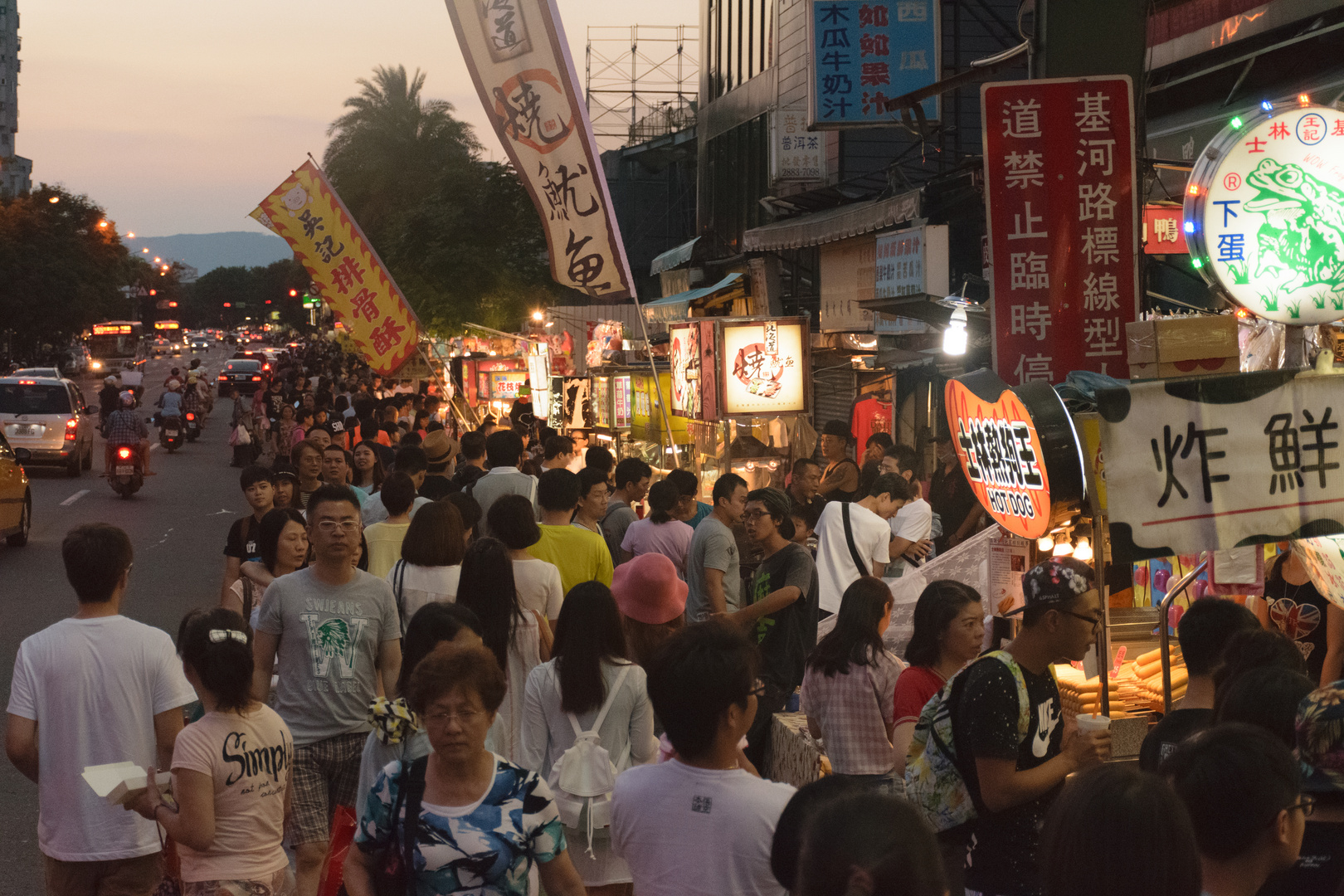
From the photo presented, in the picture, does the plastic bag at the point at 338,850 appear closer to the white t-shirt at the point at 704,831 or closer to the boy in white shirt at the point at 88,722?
the boy in white shirt at the point at 88,722

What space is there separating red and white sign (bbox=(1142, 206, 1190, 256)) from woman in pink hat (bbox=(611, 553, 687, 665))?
629cm

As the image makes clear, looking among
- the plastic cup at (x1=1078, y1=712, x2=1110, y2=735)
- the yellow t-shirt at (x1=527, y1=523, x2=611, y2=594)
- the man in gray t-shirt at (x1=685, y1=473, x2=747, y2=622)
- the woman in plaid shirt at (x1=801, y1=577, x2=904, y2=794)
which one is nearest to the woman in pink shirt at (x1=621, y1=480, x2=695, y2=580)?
the man in gray t-shirt at (x1=685, y1=473, x2=747, y2=622)

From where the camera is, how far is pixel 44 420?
2481 cm

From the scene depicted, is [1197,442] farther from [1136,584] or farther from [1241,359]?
[1136,584]

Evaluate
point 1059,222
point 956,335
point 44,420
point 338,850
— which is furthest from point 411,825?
point 44,420

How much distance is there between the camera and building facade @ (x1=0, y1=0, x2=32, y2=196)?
106 m

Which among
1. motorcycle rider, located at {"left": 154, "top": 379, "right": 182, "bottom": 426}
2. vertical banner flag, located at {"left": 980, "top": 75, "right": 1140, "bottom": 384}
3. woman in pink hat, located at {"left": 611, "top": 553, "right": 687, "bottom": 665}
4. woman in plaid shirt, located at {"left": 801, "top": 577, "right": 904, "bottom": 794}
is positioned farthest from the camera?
motorcycle rider, located at {"left": 154, "top": 379, "right": 182, "bottom": 426}

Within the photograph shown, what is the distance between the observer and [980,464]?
5773 millimetres

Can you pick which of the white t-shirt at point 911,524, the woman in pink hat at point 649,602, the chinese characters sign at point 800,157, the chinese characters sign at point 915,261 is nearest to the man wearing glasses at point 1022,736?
the woman in pink hat at point 649,602

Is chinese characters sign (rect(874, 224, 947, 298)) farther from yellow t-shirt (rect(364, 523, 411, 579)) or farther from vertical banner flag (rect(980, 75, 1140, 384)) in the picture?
yellow t-shirt (rect(364, 523, 411, 579))

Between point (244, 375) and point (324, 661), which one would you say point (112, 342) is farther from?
point (324, 661)

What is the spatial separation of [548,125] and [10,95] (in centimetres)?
11485

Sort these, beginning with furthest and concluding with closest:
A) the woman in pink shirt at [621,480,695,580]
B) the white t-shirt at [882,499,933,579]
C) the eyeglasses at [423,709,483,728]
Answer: the white t-shirt at [882,499,933,579]
the woman in pink shirt at [621,480,695,580]
the eyeglasses at [423,709,483,728]

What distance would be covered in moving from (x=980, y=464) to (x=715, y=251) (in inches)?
767
